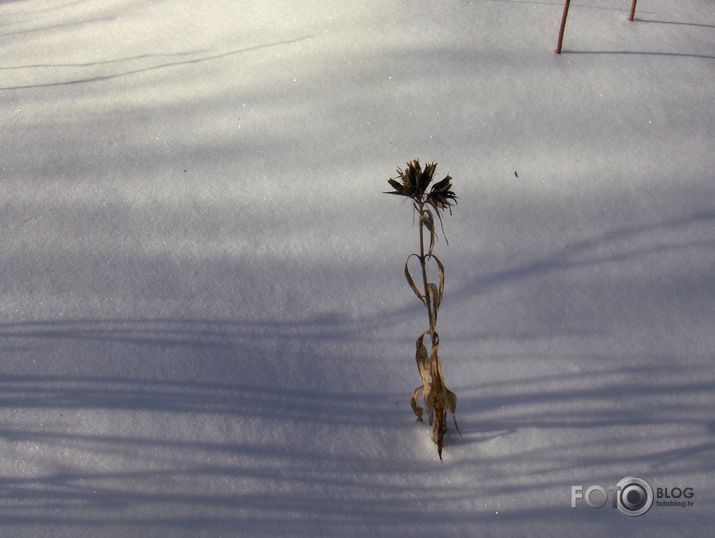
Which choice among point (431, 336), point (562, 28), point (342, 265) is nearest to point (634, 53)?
point (562, 28)

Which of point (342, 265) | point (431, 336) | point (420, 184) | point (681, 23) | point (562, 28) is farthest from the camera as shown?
point (681, 23)

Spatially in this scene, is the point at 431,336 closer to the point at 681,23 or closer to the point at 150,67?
the point at 150,67

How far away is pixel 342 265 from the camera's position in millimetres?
2699

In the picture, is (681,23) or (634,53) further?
(681,23)

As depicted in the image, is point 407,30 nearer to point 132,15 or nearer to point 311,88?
point 311,88

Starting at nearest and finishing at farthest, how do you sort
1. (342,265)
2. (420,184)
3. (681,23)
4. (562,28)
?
1. (420,184)
2. (342,265)
3. (562,28)
4. (681,23)

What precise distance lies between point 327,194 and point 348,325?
600 millimetres

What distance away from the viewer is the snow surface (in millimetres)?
2186

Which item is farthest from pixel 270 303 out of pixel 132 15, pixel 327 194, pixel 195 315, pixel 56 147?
pixel 132 15

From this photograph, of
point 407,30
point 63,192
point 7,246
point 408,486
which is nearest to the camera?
point 408,486

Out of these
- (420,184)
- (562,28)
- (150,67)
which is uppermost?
(562,28)

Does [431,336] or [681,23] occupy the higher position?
[681,23]

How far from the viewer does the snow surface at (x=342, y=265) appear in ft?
7.17

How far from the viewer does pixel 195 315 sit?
101 inches
